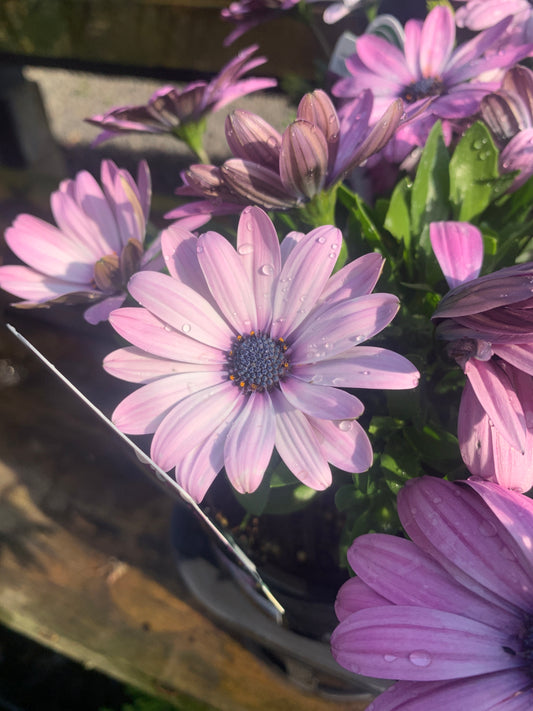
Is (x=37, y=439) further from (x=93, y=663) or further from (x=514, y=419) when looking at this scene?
(x=514, y=419)

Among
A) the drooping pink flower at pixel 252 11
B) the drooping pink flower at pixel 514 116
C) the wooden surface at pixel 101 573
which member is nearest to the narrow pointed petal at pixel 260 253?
the drooping pink flower at pixel 514 116

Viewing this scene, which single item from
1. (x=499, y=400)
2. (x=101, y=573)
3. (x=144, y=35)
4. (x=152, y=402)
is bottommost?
(x=101, y=573)

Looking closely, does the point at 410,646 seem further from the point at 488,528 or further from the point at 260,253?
the point at 260,253

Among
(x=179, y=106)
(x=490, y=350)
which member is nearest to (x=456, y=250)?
(x=490, y=350)

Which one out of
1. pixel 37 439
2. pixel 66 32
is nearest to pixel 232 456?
pixel 37 439

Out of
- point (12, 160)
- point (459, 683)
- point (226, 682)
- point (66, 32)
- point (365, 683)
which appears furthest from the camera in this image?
point (12, 160)
